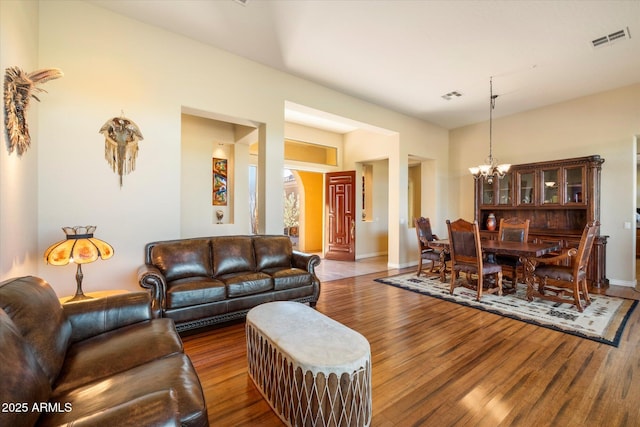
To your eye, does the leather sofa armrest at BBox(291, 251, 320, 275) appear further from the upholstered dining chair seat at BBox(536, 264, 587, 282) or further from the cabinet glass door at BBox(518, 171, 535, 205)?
the cabinet glass door at BBox(518, 171, 535, 205)

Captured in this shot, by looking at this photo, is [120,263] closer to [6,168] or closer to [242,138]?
[6,168]

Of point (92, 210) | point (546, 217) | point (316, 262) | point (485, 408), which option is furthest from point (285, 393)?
point (546, 217)

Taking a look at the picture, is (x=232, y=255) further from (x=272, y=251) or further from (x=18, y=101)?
(x=18, y=101)

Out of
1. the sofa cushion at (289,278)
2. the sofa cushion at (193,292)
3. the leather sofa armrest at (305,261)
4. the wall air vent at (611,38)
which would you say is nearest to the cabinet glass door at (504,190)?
the wall air vent at (611,38)

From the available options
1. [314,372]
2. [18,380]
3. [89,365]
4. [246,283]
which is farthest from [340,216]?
[18,380]

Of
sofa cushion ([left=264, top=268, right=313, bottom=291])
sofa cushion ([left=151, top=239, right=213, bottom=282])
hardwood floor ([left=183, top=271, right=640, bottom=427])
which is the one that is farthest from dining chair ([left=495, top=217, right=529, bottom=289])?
sofa cushion ([left=151, top=239, right=213, bottom=282])

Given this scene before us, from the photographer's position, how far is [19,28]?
224 centimetres

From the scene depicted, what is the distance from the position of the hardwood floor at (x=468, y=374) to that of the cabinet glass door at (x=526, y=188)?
2837 millimetres

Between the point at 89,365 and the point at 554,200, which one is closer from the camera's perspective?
the point at 89,365

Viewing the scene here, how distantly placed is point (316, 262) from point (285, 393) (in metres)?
2.12

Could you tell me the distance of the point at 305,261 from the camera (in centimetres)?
375

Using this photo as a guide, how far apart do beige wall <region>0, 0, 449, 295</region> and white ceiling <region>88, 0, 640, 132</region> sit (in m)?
0.30

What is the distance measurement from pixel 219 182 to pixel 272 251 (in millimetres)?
2386

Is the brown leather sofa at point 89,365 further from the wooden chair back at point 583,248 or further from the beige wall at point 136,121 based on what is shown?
the wooden chair back at point 583,248
